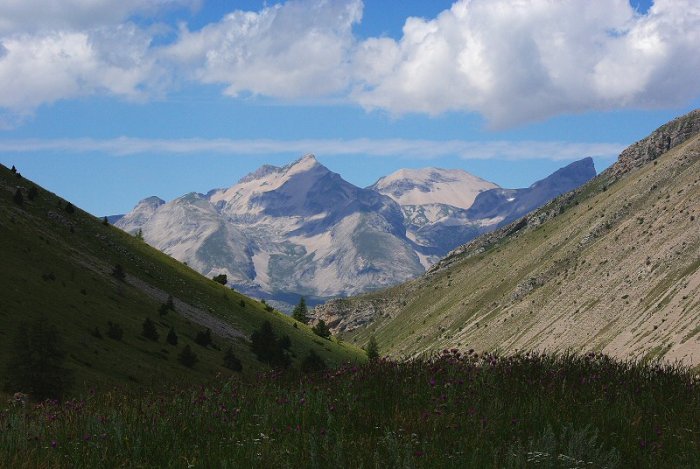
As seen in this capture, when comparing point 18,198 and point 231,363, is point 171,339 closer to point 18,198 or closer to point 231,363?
point 231,363

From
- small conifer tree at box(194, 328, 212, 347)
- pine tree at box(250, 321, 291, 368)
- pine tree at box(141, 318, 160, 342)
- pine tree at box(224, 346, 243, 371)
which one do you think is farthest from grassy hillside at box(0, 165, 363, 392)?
pine tree at box(250, 321, 291, 368)

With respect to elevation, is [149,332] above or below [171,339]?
above

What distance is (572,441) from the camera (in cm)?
1023

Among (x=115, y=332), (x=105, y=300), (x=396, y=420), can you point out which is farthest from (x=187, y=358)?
(x=396, y=420)

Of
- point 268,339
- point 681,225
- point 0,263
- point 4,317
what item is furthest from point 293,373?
point 681,225

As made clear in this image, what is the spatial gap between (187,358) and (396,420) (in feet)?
222

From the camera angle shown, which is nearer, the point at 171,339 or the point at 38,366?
the point at 38,366

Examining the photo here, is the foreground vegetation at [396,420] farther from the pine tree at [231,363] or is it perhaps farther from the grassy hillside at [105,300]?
the pine tree at [231,363]

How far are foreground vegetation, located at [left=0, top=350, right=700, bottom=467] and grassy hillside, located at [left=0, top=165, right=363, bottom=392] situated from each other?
3.06 meters

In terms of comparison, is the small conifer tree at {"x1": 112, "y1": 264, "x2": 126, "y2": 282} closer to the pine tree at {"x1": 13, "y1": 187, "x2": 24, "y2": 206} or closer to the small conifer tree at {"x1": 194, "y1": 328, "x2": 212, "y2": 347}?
the pine tree at {"x1": 13, "y1": 187, "x2": 24, "y2": 206}

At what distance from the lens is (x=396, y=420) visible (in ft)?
37.2

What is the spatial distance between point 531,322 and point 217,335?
4437 inches

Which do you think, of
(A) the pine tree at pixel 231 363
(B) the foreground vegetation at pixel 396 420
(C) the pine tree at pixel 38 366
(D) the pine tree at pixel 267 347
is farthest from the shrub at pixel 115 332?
(B) the foreground vegetation at pixel 396 420

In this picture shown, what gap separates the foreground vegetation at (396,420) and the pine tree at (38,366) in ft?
95.1
